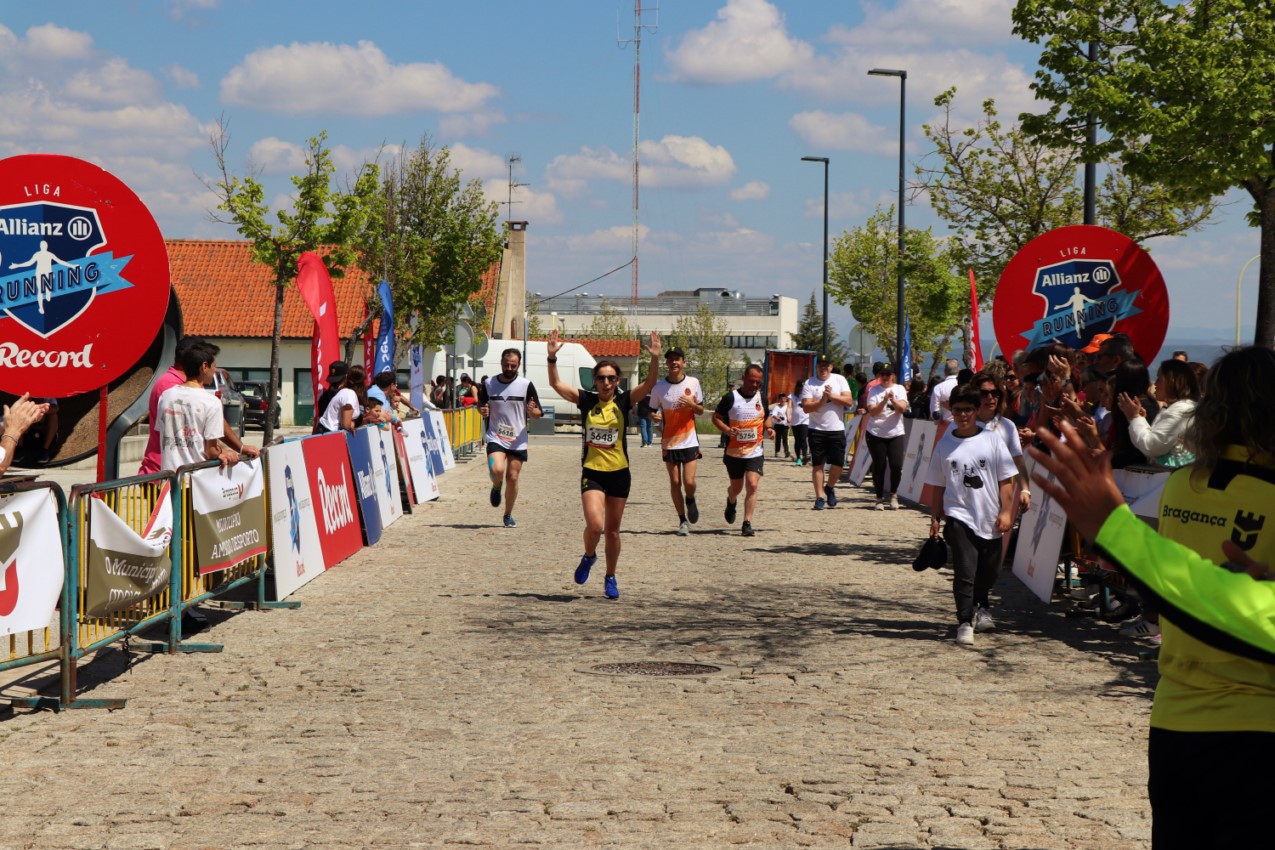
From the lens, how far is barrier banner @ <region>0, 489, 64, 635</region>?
22.0 ft

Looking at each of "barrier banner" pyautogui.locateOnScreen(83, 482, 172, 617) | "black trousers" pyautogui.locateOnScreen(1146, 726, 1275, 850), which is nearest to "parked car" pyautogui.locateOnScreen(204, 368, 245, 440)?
"barrier banner" pyautogui.locateOnScreen(83, 482, 172, 617)

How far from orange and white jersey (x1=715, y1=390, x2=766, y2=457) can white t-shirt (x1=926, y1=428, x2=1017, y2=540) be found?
7051 mm

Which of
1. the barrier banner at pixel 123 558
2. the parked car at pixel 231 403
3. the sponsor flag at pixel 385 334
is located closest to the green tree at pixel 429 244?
the parked car at pixel 231 403

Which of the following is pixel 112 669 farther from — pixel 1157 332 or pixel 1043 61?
pixel 1043 61

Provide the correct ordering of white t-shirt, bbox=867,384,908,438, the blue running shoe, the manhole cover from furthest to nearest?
white t-shirt, bbox=867,384,908,438 < the blue running shoe < the manhole cover

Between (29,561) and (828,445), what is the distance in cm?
1455

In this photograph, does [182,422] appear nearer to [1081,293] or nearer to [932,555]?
[932,555]

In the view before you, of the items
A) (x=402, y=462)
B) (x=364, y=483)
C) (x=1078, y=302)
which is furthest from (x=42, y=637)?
(x=402, y=462)

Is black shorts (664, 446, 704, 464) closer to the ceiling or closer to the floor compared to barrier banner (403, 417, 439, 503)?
closer to the ceiling

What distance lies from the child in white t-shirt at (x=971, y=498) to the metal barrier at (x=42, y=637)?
17.4 feet

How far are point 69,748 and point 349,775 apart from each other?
142 cm

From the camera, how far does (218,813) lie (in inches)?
216

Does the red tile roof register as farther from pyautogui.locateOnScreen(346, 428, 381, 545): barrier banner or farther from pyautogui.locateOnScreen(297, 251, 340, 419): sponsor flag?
pyautogui.locateOnScreen(297, 251, 340, 419): sponsor flag

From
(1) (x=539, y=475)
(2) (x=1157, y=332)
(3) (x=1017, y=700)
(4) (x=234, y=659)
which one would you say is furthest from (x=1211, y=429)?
(1) (x=539, y=475)
